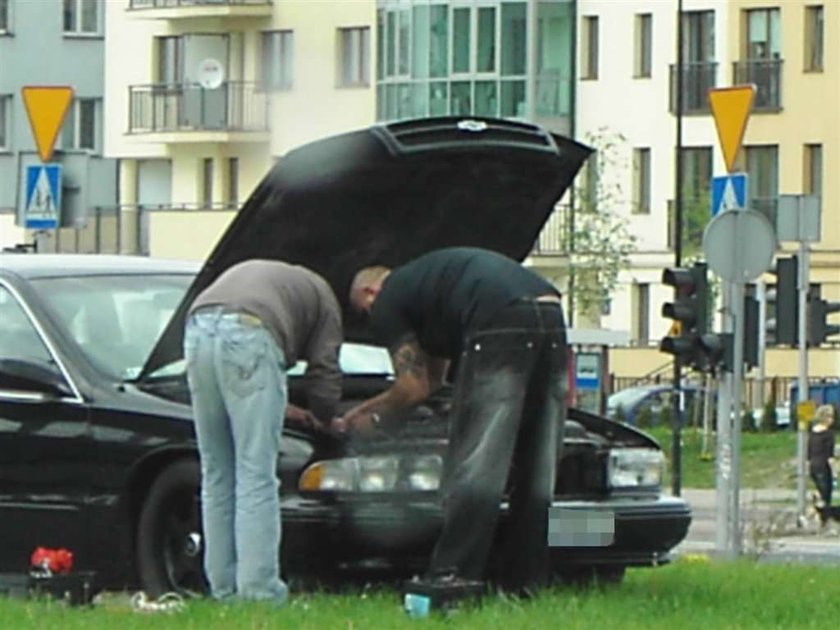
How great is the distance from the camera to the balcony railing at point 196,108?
240 ft

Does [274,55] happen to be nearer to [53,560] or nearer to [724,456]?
[724,456]

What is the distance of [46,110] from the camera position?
26.7 m

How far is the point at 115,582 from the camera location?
42.5 ft

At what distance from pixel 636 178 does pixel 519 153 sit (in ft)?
A: 186

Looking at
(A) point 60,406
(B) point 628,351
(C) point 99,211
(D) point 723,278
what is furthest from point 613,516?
(C) point 99,211

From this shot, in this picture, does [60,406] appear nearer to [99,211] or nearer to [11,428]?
[11,428]

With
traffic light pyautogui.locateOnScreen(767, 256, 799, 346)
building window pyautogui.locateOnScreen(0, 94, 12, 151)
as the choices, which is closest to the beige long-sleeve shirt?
traffic light pyautogui.locateOnScreen(767, 256, 799, 346)

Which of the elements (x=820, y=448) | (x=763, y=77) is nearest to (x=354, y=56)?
(x=763, y=77)

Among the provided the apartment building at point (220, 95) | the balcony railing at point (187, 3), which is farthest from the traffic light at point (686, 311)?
the balcony railing at point (187, 3)

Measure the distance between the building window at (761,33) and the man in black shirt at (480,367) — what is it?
189 ft

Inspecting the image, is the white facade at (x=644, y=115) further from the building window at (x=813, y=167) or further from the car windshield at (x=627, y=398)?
the car windshield at (x=627, y=398)

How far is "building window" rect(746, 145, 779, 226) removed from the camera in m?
69.0

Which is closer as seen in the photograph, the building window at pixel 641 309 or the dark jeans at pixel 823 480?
the dark jeans at pixel 823 480

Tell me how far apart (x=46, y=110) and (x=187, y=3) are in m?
48.5
